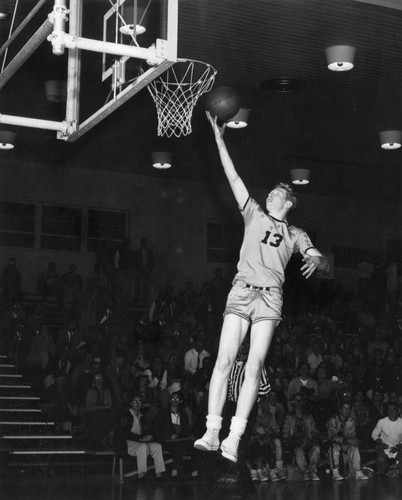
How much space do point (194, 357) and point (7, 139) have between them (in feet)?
13.7

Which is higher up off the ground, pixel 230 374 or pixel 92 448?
pixel 230 374

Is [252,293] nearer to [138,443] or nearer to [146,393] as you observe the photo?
[138,443]

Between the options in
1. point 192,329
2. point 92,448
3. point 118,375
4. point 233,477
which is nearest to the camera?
point 233,477

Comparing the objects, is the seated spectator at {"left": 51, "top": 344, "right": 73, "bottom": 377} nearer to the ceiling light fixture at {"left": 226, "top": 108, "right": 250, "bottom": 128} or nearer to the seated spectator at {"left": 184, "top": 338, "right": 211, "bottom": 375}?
the seated spectator at {"left": 184, "top": 338, "right": 211, "bottom": 375}

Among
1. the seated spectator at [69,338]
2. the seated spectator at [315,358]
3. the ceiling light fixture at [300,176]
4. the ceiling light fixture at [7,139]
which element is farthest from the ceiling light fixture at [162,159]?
the seated spectator at [315,358]

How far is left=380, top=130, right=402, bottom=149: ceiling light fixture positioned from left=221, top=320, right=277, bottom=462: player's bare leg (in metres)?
6.15

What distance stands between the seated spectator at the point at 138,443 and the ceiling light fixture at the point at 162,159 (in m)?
4.29

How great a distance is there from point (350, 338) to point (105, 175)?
4935 millimetres

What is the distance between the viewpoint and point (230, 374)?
28.6 feet

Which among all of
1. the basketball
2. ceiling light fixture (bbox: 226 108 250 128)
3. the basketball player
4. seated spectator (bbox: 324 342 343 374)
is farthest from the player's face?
seated spectator (bbox: 324 342 343 374)

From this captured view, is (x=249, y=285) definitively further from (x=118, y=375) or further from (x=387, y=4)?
(x=118, y=375)

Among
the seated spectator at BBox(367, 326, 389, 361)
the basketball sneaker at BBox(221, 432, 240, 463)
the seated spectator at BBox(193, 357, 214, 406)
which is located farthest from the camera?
the seated spectator at BBox(367, 326, 389, 361)

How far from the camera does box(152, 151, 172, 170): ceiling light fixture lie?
1461 cm

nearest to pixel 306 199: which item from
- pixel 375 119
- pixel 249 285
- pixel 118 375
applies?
pixel 375 119
